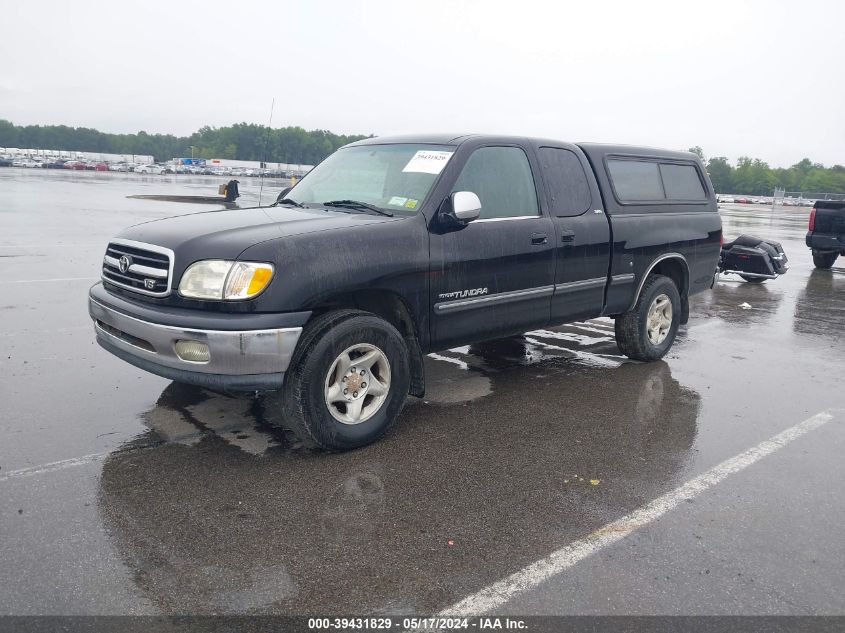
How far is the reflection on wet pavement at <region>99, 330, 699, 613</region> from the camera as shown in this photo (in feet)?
9.77

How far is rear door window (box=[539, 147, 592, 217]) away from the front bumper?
257 cm

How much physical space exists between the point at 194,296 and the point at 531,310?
253cm

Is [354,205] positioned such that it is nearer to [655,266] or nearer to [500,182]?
[500,182]

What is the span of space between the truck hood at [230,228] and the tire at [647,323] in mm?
3015

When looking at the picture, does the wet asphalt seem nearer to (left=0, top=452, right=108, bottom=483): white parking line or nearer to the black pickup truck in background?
(left=0, top=452, right=108, bottom=483): white parking line

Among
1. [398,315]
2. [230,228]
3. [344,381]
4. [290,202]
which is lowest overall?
[344,381]

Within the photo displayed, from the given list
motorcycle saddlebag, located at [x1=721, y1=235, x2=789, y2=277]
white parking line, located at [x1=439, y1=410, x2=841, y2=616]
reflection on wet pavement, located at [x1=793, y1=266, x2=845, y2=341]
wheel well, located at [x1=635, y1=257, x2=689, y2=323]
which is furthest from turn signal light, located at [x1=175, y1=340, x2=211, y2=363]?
motorcycle saddlebag, located at [x1=721, y1=235, x2=789, y2=277]

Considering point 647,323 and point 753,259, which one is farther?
point 753,259

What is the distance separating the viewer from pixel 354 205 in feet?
16.1

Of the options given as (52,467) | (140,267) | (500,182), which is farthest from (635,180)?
(52,467)

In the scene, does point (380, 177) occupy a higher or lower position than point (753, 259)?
higher

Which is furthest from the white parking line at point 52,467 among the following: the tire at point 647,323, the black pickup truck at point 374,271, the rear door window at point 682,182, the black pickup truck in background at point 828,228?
the black pickup truck in background at point 828,228

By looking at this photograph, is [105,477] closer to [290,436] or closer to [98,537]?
[98,537]

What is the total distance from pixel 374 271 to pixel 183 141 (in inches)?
7552
